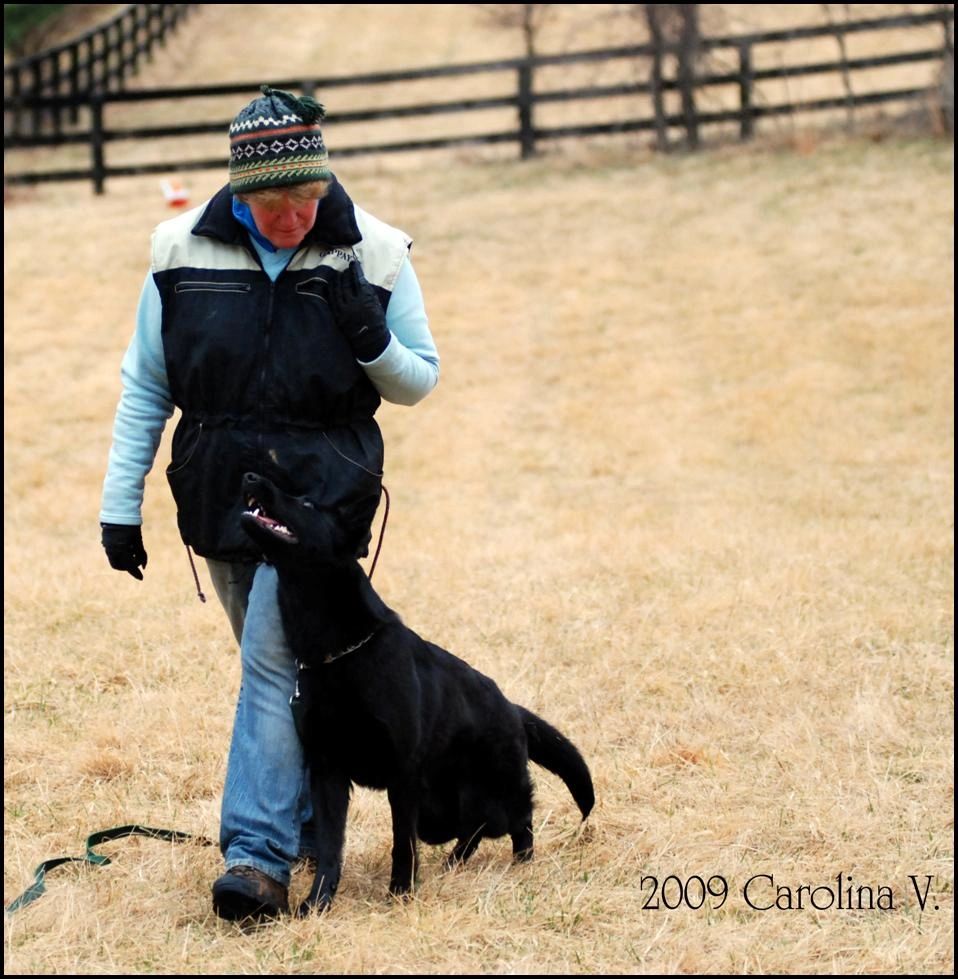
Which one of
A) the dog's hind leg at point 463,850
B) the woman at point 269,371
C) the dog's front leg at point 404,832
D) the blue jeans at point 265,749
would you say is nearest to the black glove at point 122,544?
the woman at point 269,371

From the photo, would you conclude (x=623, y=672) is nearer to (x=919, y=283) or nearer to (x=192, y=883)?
(x=192, y=883)

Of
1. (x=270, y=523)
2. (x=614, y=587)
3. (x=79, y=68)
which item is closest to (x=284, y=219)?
(x=270, y=523)

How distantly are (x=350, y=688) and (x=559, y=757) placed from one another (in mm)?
897

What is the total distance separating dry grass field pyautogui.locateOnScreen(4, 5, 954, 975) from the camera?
11.0 feet

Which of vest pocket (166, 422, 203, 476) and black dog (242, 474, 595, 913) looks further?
vest pocket (166, 422, 203, 476)

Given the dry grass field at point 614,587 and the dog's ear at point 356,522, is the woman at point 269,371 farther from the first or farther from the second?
the dry grass field at point 614,587

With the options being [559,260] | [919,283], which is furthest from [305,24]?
[919,283]

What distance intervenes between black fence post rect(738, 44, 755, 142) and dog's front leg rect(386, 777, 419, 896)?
53.6 feet

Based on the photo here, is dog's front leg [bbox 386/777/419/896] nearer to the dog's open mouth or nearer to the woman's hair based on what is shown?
the dog's open mouth

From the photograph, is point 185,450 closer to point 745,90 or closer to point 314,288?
point 314,288

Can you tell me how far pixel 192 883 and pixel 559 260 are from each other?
40.9ft

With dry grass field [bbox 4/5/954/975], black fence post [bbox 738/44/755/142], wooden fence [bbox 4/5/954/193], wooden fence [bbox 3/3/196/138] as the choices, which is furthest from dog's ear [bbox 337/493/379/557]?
wooden fence [bbox 3/3/196/138]

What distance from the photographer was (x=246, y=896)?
126 inches

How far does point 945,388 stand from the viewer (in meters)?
11.8
